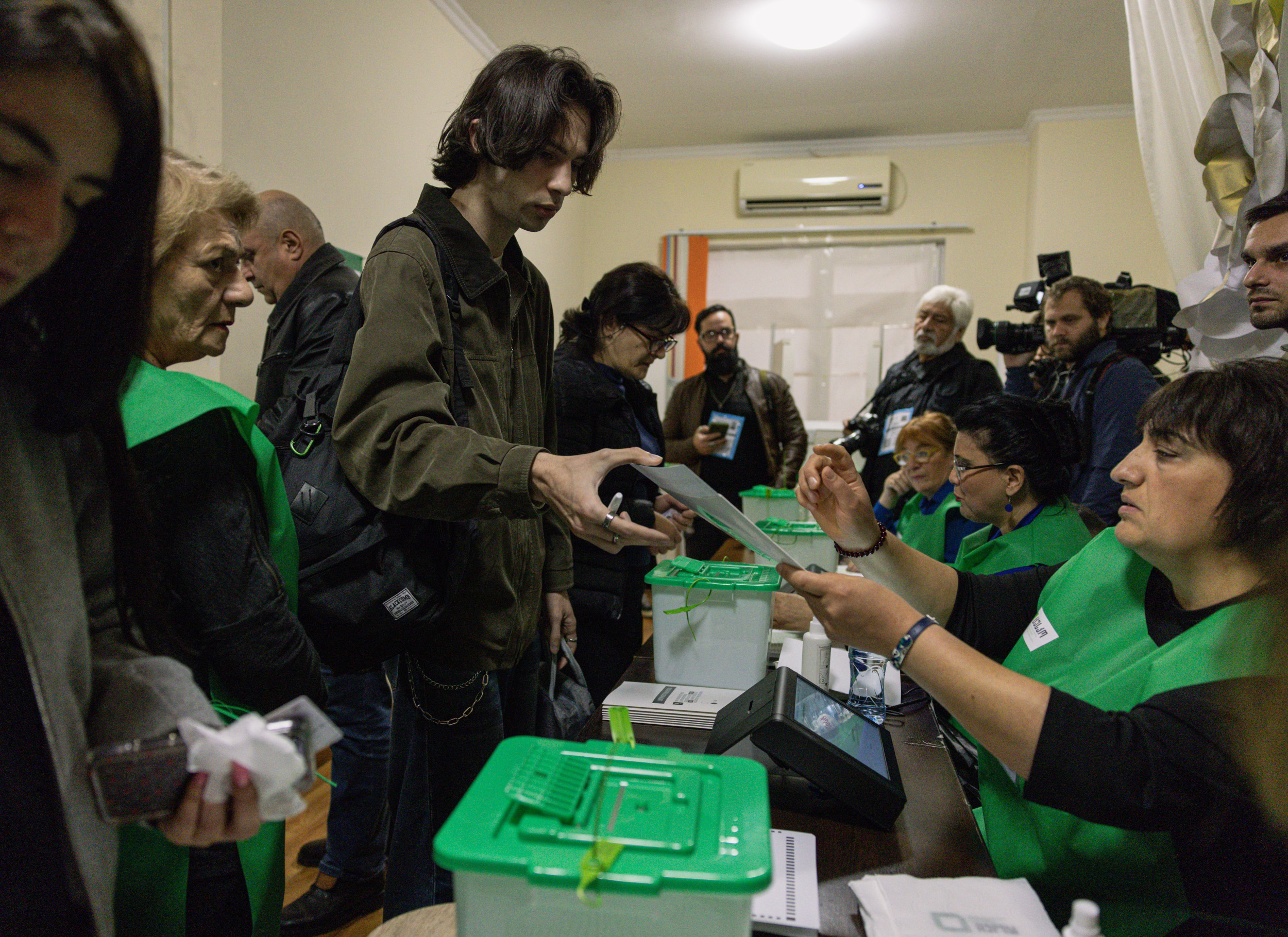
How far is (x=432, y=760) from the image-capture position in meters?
1.26

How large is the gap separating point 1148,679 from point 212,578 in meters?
1.08

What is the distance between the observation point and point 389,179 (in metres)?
A: 3.44

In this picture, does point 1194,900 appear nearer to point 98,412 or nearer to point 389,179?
point 98,412

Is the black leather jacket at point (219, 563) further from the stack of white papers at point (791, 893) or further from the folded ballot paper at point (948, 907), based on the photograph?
the folded ballot paper at point (948, 907)

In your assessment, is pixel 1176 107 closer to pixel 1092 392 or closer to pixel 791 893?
pixel 1092 392

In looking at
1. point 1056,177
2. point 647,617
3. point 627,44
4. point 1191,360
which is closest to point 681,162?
point 627,44

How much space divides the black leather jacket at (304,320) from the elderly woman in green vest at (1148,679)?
1.44 meters

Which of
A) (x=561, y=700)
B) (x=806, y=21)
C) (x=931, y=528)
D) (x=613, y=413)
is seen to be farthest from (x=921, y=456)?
(x=806, y=21)

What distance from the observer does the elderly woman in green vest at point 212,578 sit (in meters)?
0.77

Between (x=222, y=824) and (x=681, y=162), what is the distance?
235 inches

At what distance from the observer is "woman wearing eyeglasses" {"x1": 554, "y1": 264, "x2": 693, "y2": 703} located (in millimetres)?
2014

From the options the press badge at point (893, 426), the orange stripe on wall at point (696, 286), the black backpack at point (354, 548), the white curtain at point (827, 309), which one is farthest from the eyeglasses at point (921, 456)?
the orange stripe on wall at point (696, 286)

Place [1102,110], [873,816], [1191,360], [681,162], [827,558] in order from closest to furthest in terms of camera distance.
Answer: [873,816] → [827,558] → [1191,360] → [1102,110] → [681,162]

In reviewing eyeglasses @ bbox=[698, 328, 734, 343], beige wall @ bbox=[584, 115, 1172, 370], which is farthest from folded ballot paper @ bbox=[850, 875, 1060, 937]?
beige wall @ bbox=[584, 115, 1172, 370]
